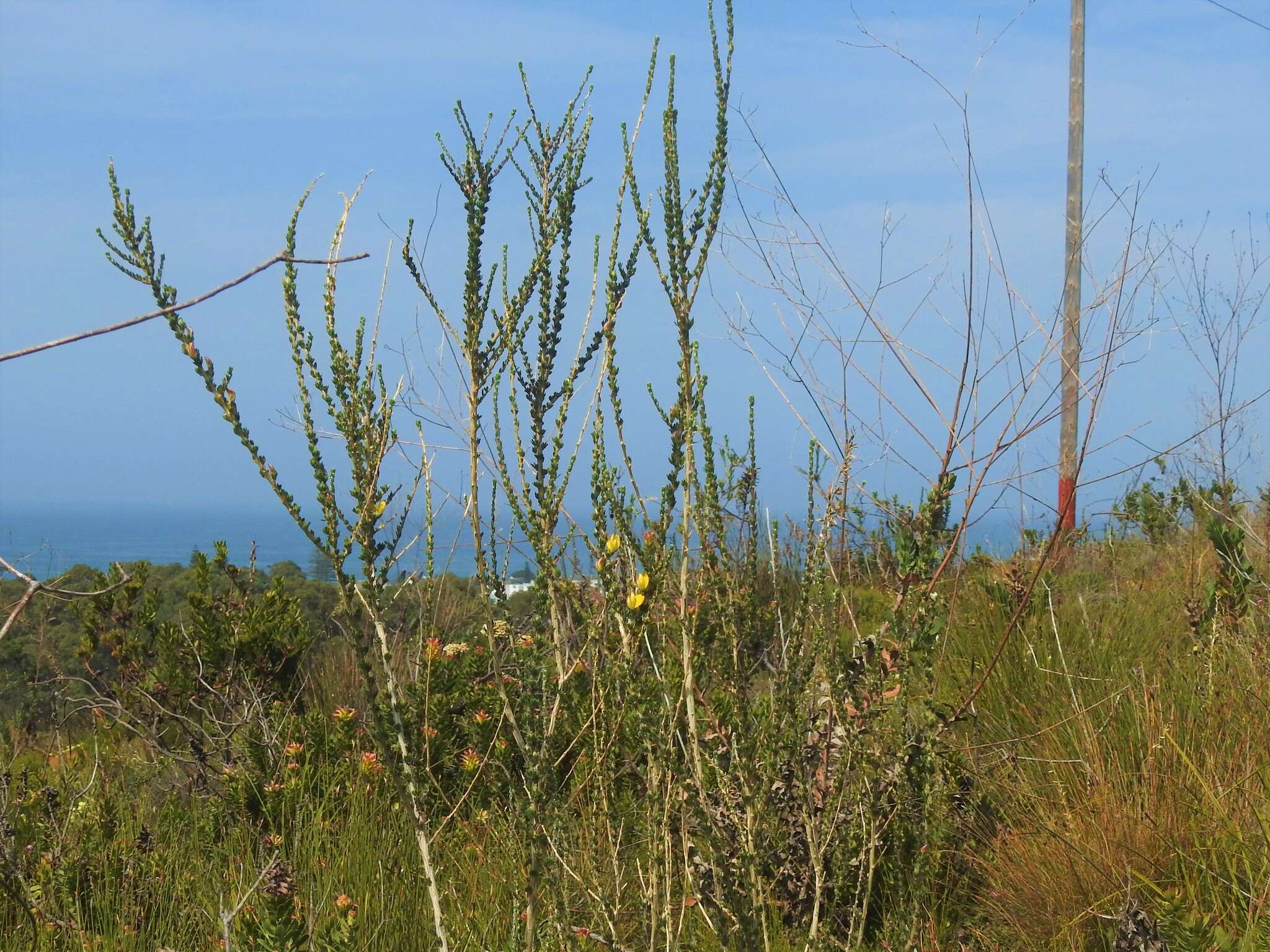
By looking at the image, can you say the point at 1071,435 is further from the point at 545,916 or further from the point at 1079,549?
the point at 545,916

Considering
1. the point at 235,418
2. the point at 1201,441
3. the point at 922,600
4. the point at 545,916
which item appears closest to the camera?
the point at 235,418

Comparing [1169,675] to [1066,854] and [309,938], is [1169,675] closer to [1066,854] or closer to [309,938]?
[1066,854]

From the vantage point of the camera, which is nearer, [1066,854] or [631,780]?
[1066,854]

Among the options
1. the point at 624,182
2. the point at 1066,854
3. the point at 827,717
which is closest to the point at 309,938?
the point at 827,717

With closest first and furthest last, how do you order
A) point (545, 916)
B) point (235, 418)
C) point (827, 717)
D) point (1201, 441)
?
point (235, 418), point (545, 916), point (827, 717), point (1201, 441)

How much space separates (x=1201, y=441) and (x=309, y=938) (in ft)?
22.1

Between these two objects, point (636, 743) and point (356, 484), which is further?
point (636, 743)

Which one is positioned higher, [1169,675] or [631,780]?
[1169,675]

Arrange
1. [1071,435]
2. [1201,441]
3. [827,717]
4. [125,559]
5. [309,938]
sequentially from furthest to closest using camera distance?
[1071,435]
[1201,441]
[125,559]
[827,717]
[309,938]

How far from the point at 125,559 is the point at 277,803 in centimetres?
300

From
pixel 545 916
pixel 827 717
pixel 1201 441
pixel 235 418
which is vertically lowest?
pixel 545 916

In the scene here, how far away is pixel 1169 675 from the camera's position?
3.87 meters

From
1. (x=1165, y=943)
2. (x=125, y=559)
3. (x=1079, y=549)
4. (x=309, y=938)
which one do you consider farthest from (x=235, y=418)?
(x=1079, y=549)

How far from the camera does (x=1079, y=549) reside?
26.4ft
